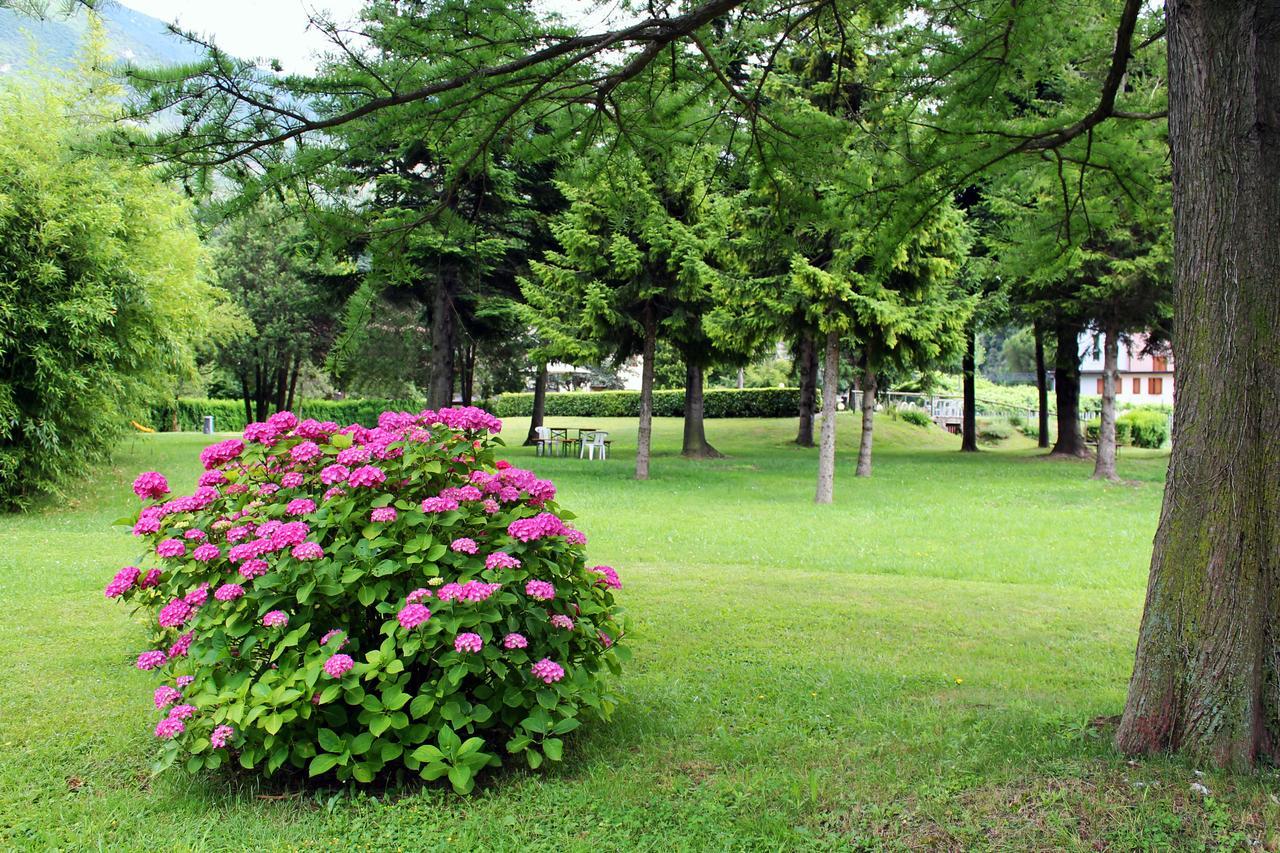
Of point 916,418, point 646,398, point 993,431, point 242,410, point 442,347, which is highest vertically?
point 442,347

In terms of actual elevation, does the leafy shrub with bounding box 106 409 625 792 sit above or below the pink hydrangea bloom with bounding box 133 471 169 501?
below

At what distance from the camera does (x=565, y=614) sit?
3320mm

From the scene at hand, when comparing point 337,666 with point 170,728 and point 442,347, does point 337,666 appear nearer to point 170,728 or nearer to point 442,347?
point 170,728

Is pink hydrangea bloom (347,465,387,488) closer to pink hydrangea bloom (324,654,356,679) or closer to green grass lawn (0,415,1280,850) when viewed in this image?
pink hydrangea bloom (324,654,356,679)

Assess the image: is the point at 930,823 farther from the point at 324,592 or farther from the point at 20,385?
the point at 20,385

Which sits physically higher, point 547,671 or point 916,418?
point 916,418

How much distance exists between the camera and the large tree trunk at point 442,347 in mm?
18797

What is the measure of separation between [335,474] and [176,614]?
0.74 m

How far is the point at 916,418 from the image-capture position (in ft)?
107

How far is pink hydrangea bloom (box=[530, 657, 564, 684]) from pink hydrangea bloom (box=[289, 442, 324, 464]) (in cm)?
124

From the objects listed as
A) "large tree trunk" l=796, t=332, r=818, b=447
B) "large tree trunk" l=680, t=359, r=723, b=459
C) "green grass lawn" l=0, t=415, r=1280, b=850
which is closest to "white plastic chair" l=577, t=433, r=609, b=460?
"large tree trunk" l=680, t=359, r=723, b=459

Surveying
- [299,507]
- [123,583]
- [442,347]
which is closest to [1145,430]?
[442,347]

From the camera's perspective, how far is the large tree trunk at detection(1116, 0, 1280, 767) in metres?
2.87

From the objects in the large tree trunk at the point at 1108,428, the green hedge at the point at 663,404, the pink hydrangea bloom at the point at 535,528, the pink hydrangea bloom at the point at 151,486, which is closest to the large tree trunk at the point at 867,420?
the large tree trunk at the point at 1108,428
